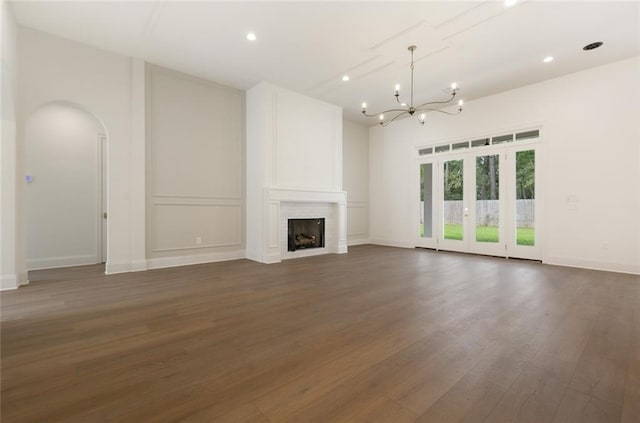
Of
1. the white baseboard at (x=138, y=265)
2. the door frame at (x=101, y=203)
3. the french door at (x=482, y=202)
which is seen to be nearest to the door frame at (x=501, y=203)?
the french door at (x=482, y=202)

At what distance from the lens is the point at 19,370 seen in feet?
5.94

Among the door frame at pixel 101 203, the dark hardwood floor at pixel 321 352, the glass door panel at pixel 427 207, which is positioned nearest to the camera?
the dark hardwood floor at pixel 321 352

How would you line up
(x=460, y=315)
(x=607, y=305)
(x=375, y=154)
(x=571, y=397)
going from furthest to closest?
(x=375, y=154), (x=607, y=305), (x=460, y=315), (x=571, y=397)

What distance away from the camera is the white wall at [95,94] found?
13.3 ft

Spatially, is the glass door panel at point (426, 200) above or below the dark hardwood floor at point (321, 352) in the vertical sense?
above

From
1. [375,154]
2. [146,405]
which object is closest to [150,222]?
[146,405]

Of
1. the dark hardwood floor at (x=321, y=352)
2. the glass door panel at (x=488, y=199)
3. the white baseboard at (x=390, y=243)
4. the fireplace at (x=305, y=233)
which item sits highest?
the glass door panel at (x=488, y=199)

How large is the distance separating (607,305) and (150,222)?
6.49 m

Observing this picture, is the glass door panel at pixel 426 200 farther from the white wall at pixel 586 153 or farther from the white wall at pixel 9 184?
the white wall at pixel 9 184

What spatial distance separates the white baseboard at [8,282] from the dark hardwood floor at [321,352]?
0.27 meters

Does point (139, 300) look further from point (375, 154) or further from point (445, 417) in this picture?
point (375, 154)

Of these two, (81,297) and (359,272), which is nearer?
(81,297)

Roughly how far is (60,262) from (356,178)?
696 centimetres

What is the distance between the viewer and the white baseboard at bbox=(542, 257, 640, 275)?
472 cm
